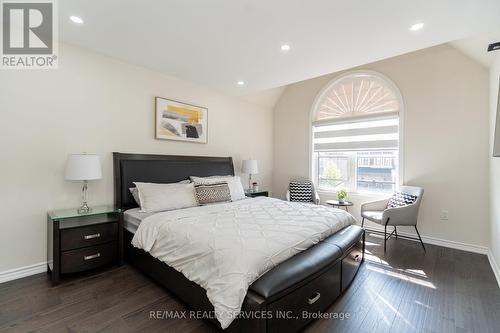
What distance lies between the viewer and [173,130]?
3598 millimetres

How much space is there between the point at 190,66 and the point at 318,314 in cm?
328

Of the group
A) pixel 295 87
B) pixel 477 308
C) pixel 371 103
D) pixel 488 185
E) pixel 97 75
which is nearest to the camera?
pixel 477 308

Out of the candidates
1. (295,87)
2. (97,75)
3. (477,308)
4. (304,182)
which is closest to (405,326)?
(477,308)

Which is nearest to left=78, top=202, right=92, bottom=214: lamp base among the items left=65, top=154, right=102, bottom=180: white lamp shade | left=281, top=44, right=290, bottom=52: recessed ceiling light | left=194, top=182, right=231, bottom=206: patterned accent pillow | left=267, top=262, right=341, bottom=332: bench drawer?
left=65, top=154, right=102, bottom=180: white lamp shade

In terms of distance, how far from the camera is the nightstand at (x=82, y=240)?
7.29ft

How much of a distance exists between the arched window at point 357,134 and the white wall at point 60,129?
3.01 metres

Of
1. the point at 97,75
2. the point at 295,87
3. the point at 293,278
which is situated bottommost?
the point at 293,278

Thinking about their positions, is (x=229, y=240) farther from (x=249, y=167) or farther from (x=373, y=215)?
(x=249, y=167)

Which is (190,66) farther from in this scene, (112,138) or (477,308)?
(477,308)

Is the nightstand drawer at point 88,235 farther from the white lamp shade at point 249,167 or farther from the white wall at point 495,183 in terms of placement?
the white wall at point 495,183

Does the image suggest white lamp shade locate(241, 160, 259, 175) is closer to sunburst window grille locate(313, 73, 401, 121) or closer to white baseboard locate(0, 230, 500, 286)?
sunburst window grille locate(313, 73, 401, 121)

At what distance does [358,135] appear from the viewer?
4262 millimetres

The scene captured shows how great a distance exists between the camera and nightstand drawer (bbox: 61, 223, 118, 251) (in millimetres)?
2252

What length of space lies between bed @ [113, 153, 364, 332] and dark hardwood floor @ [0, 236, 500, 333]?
0.47ft
